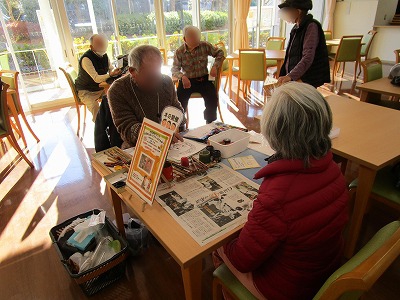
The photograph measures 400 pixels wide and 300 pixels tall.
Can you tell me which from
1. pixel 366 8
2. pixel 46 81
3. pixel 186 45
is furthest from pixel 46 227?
pixel 366 8

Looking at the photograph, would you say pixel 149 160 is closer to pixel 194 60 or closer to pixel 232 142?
pixel 232 142

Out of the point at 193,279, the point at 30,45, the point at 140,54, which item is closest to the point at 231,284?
the point at 193,279

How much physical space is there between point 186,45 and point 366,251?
3.01m

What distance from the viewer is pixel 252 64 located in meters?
4.20

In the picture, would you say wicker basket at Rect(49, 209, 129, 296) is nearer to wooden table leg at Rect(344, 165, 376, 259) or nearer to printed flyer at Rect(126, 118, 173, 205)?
printed flyer at Rect(126, 118, 173, 205)

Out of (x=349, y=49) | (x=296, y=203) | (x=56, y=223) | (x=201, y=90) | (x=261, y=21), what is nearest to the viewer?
(x=296, y=203)

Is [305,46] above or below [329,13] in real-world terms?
below

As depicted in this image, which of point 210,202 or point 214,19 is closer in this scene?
point 210,202

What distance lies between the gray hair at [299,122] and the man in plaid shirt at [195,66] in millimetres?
2418

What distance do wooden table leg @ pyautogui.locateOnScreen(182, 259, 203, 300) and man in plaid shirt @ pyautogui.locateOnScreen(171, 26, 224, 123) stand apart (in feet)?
8.11

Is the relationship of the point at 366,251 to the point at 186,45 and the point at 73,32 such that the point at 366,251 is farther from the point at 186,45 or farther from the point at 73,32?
the point at 73,32

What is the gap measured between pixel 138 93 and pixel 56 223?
1.17m

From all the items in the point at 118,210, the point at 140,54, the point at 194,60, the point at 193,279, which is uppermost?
the point at 140,54

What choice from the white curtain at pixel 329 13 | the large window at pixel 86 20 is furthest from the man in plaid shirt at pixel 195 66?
the white curtain at pixel 329 13
